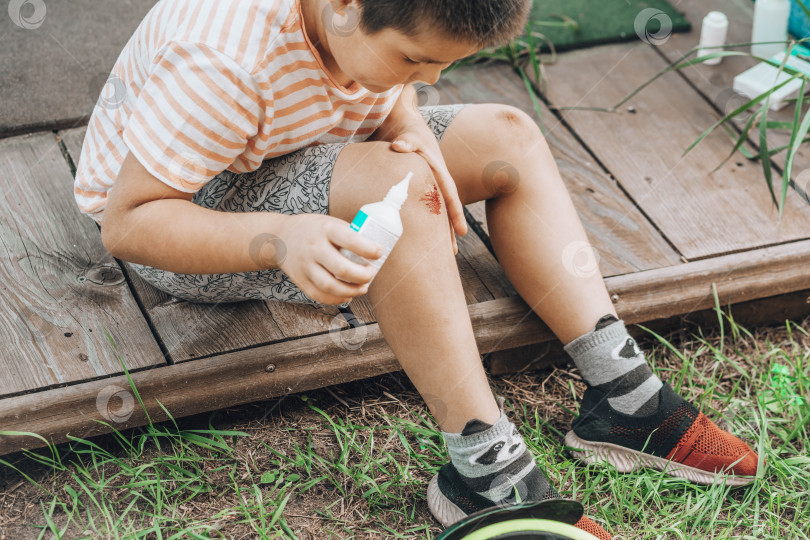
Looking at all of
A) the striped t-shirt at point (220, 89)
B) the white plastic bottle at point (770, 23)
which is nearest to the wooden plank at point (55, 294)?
the striped t-shirt at point (220, 89)

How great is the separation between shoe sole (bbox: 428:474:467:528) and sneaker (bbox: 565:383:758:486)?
237mm

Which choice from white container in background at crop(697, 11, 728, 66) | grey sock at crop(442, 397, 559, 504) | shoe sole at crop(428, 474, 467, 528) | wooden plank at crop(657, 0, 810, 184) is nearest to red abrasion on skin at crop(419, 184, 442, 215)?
grey sock at crop(442, 397, 559, 504)

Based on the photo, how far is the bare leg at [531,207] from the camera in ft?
4.20

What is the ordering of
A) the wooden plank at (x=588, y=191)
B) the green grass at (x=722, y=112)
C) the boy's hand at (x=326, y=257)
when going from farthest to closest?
the green grass at (x=722, y=112), the wooden plank at (x=588, y=191), the boy's hand at (x=326, y=257)

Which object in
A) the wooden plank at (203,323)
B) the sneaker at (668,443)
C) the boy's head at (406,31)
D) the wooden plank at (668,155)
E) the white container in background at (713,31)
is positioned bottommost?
the wooden plank at (203,323)

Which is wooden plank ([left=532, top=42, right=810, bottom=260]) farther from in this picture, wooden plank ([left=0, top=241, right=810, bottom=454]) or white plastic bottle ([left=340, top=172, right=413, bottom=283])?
white plastic bottle ([left=340, top=172, right=413, bottom=283])

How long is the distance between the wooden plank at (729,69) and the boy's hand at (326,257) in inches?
43.7

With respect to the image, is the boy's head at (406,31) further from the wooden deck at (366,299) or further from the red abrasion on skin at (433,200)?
the wooden deck at (366,299)

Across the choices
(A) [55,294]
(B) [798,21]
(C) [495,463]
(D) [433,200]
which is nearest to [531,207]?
(D) [433,200]

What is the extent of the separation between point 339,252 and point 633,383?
1.84 feet

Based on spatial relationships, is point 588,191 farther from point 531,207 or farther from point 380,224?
point 380,224

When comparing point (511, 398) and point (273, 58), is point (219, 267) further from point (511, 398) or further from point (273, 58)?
point (511, 398)

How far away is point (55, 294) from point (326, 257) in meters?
0.63

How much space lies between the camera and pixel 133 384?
48.6 inches
